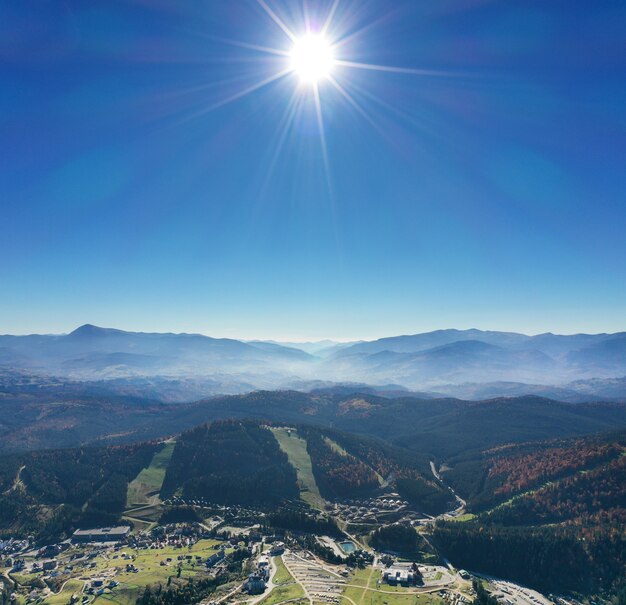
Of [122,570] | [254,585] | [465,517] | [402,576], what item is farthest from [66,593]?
[465,517]

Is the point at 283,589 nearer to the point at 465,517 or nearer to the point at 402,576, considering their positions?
the point at 402,576

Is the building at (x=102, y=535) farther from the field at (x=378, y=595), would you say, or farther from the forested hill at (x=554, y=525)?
the forested hill at (x=554, y=525)

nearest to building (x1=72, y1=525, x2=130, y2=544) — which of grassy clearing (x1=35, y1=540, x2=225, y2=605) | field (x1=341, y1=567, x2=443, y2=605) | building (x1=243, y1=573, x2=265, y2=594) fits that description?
grassy clearing (x1=35, y1=540, x2=225, y2=605)

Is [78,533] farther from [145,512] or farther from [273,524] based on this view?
[273,524]

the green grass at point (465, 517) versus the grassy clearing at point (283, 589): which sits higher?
the grassy clearing at point (283, 589)

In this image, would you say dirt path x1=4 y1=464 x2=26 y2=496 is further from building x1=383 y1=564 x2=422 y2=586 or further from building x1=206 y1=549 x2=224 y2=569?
building x1=383 y1=564 x2=422 y2=586

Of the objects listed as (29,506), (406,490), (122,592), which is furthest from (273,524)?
(29,506)

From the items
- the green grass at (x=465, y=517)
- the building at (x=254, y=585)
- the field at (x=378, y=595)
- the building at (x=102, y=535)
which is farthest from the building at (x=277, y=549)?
the green grass at (x=465, y=517)
